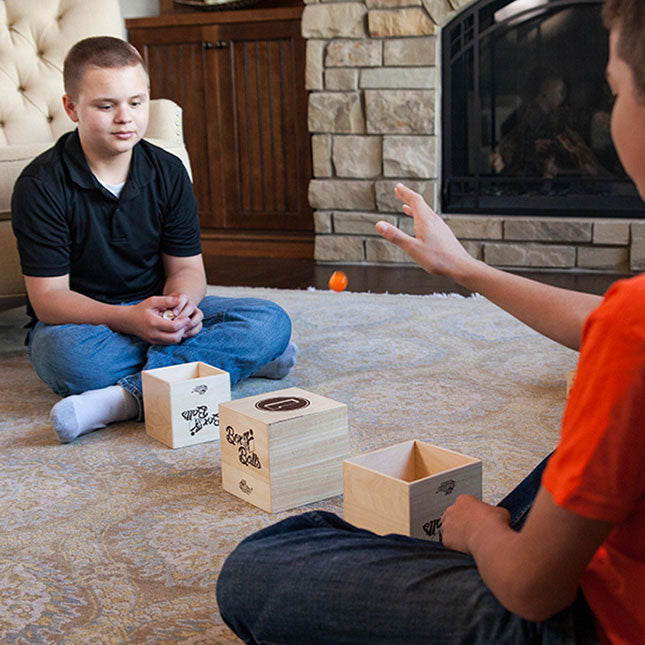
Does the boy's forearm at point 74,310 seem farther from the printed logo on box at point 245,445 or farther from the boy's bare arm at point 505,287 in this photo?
the boy's bare arm at point 505,287

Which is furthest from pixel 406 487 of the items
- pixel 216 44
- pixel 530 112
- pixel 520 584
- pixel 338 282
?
pixel 216 44

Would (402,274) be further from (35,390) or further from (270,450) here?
(270,450)

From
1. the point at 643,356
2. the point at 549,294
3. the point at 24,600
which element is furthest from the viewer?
the point at 24,600

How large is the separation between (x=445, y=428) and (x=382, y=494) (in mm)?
478

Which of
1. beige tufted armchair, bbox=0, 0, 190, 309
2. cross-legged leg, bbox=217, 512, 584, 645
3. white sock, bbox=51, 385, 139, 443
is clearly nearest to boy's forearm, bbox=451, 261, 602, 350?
cross-legged leg, bbox=217, 512, 584, 645

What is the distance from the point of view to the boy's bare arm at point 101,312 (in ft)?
5.27

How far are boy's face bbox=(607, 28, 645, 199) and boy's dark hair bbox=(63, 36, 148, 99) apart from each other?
51.1 inches

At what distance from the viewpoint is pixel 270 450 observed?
1.16 meters

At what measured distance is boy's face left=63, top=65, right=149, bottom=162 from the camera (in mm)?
1631

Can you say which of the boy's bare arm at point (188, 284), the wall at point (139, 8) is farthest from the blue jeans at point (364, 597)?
the wall at point (139, 8)

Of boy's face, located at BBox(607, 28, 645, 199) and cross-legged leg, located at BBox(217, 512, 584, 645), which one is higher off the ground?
boy's face, located at BBox(607, 28, 645, 199)

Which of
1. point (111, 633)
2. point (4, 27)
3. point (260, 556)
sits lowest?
point (111, 633)

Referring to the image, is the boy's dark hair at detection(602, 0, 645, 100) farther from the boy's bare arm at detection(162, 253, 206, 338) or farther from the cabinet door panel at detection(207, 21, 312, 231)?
the cabinet door panel at detection(207, 21, 312, 231)

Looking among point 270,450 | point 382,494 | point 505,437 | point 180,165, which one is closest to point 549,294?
point 382,494
